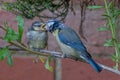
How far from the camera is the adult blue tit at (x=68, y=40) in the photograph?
810 millimetres

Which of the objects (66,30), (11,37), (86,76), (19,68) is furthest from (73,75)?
(11,37)

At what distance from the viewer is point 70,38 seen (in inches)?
33.4

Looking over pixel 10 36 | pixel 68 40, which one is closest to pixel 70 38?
pixel 68 40

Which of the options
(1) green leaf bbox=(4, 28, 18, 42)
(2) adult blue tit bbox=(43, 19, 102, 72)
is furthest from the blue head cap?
(1) green leaf bbox=(4, 28, 18, 42)

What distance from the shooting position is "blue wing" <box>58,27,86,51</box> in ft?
2.71

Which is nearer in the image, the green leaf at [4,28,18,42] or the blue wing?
the green leaf at [4,28,18,42]

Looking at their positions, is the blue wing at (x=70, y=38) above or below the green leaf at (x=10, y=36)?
below

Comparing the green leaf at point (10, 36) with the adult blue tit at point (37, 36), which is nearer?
the green leaf at point (10, 36)

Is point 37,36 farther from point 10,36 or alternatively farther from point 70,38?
point 10,36

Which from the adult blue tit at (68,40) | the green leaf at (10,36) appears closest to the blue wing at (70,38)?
the adult blue tit at (68,40)

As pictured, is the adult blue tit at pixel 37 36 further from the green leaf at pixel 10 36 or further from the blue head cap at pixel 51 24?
the green leaf at pixel 10 36

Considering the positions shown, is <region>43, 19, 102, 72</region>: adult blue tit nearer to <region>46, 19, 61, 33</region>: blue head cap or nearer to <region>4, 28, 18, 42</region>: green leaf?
<region>46, 19, 61, 33</region>: blue head cap

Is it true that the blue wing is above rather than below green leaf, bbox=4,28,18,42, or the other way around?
below

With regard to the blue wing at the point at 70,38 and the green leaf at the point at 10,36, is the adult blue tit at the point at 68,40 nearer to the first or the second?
the blue wing at the point at 70,38
